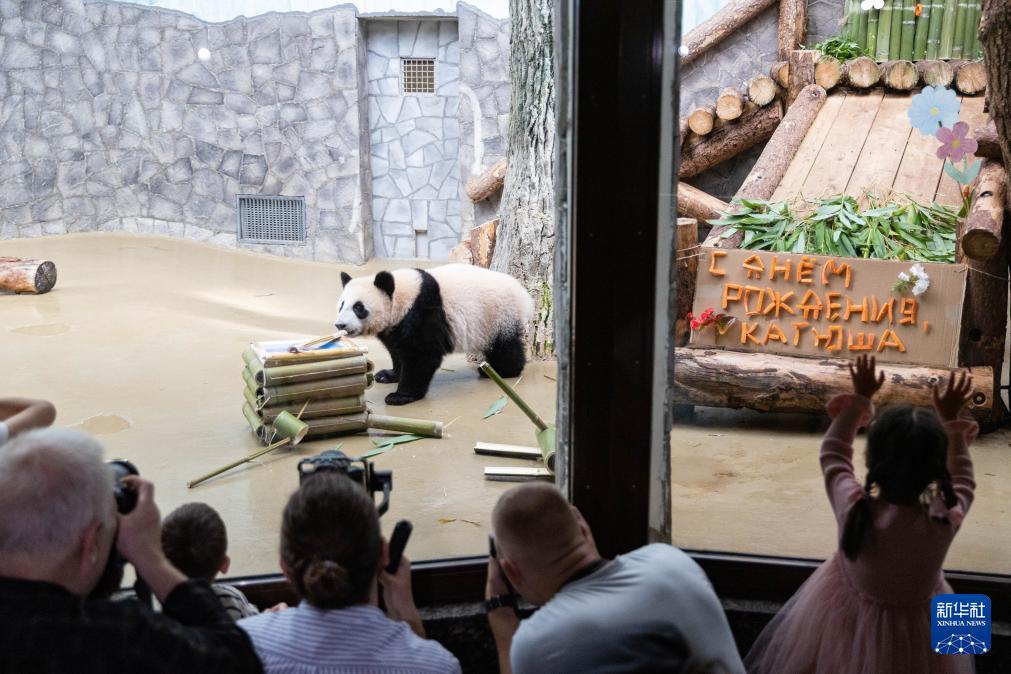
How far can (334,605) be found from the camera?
4.83 feet

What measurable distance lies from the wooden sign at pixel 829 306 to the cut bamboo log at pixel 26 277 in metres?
4.26

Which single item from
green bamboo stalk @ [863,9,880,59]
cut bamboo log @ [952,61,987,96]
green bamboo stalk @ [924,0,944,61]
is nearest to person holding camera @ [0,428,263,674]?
cut bamboo log @ [952,61,987,96]

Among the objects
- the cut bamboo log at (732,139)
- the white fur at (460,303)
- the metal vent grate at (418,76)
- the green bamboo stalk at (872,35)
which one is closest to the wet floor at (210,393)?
the white fur at (460,303)

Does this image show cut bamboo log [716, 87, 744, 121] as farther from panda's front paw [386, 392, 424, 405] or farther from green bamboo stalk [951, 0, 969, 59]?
panda's front paw [386, 392, 424, 405]

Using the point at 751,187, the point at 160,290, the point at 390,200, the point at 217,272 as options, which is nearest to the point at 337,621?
the point at 751,187

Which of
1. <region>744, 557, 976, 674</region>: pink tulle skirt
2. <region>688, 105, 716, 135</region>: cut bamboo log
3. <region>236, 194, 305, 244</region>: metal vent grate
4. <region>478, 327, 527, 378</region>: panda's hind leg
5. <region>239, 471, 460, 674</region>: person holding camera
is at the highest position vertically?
<region>688, 105, 716, 135</region>: cut bamboo log

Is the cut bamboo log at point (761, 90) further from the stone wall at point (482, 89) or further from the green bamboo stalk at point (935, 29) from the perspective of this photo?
the stone wall at point (482, 89)

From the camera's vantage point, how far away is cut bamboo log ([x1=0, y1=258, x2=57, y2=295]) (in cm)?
589

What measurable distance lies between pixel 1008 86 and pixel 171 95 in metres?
8.17

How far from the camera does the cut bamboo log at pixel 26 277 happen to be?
19.3 feet

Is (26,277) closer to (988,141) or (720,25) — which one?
(720,25)

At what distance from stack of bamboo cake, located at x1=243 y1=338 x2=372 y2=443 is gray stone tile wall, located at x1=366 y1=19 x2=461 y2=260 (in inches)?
214

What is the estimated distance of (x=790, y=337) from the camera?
12.5ft

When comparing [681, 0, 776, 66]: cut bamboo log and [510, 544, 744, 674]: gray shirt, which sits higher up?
[681, 0, 776, 66]: cut bamboo log
